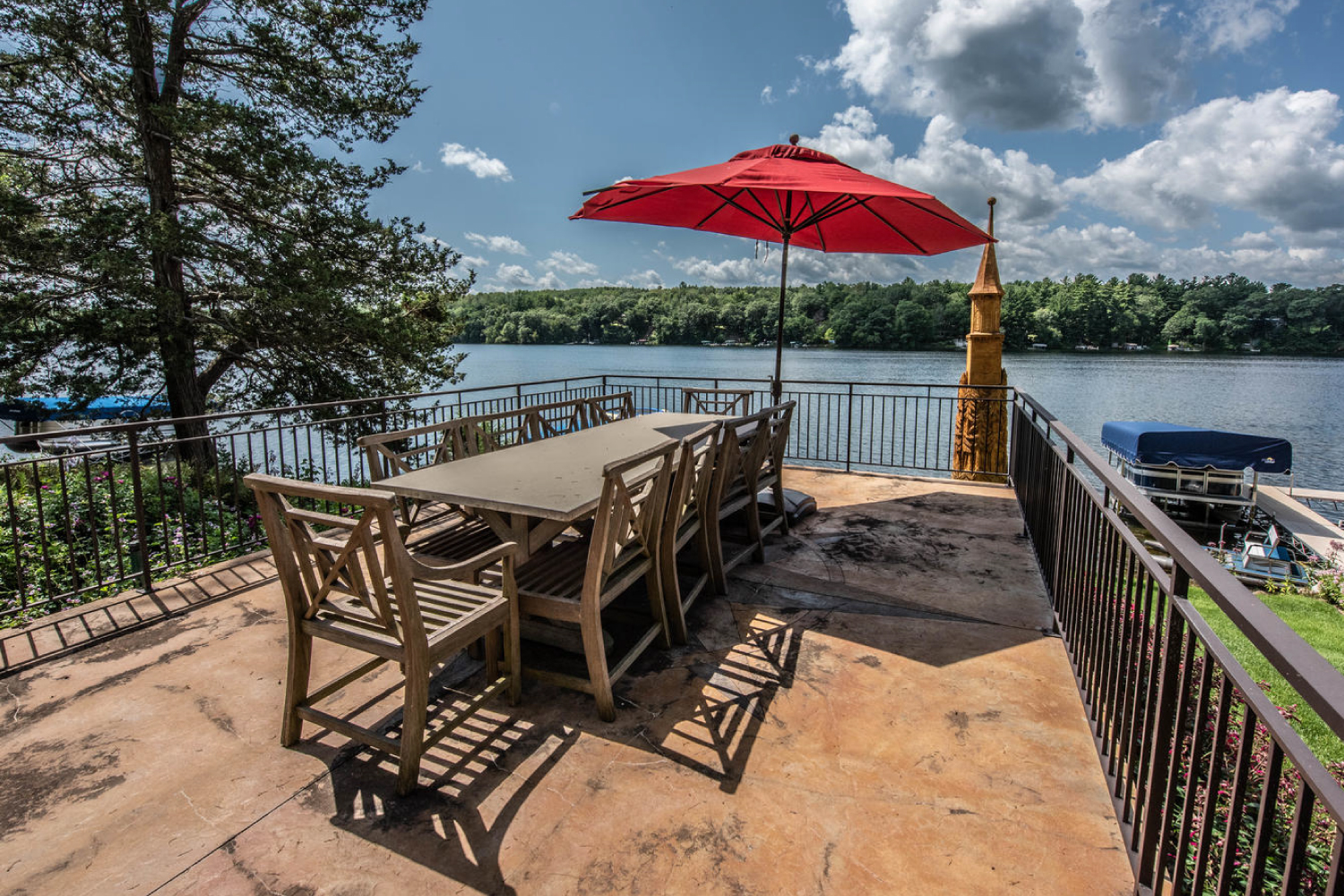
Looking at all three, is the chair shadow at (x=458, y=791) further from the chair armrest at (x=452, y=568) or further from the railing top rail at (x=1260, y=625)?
the railing top rail at (x=1260, y=625)

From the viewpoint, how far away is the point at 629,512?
228 centimetres

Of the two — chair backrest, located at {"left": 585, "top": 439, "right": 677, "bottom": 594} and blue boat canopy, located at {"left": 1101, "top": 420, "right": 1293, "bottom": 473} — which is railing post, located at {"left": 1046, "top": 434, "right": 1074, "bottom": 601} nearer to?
chair backrest, located at {"left": 585, "top": 439, "right": 677, "bottom": 594}

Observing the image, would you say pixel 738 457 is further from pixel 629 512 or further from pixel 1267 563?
pixel 1267 563

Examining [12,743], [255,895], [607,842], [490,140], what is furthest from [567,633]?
[490,140]

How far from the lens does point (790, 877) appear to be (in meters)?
1.57

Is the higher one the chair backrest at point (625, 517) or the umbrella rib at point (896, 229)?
the umbrella rib at point (896, 229)

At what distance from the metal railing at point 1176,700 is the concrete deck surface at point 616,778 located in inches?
8.1

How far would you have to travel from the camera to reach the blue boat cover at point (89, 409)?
7.29 meters

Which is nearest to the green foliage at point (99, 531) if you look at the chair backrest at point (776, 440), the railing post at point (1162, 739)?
the chair backrest at point (776, 440)

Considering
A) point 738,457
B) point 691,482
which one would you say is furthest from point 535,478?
point 738,457

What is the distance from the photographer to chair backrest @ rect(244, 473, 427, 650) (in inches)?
65.8

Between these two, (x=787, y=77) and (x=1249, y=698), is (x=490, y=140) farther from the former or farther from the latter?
(x=1249, y=698)

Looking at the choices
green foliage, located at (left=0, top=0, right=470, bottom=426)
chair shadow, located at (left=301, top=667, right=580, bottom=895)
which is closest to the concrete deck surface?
chair shadow, located at (left=301, top=667, right=580, bottom=895)

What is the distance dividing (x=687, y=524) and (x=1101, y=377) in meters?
46.1
